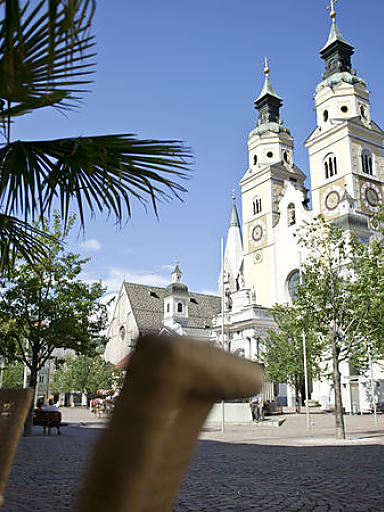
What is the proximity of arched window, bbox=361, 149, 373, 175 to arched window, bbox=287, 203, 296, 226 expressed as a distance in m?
7.59

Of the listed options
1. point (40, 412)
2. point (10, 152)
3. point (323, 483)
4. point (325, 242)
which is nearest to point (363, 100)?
point (325, 242)

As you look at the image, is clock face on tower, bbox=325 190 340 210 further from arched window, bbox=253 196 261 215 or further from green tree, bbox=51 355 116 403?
green tree, bbox=51 355 116 403

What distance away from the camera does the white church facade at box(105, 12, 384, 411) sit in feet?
137

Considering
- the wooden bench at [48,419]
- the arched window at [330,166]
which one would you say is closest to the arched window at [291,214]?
the arched window at [330,166]

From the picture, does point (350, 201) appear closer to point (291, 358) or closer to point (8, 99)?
point (291, 358)

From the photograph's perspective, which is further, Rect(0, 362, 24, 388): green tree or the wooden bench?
Rect(0, 362, 24, 388): green tree

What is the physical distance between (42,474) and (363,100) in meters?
45.4

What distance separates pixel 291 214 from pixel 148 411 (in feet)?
160

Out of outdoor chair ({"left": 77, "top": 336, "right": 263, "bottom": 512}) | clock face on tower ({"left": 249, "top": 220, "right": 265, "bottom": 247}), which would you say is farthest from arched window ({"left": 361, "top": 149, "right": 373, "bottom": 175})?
outdoor chair ({"left": 77, "top": 336, "right": 263, "bottom": 512})

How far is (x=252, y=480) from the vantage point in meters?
7.76

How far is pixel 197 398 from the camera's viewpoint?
0.62 meters

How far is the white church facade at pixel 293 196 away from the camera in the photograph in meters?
41.7

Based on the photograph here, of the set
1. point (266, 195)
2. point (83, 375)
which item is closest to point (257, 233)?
point (266, 195)

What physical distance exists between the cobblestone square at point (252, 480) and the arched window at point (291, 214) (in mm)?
36219
